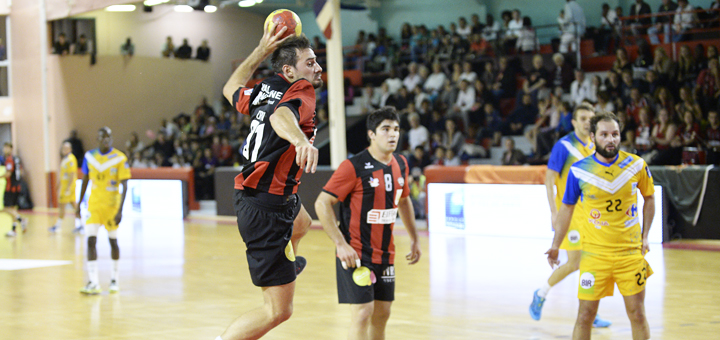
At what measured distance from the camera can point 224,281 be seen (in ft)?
30.9

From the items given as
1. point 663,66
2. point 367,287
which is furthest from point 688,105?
point 367,287

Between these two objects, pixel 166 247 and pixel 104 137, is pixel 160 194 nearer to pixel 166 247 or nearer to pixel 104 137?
pixel 166 247

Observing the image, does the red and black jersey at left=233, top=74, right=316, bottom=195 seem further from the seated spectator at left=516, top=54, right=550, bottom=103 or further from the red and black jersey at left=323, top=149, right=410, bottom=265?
the seated spectator at left=516, top=54, right=550, bottom=103

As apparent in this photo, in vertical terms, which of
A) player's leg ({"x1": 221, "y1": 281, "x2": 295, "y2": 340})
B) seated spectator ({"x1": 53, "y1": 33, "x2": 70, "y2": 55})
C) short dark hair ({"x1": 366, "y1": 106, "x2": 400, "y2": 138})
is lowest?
player's leg ({"x1": 221, "y1": 281, "x2": 295, "y2": 340})

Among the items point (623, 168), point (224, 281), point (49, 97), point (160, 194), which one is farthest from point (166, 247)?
point (49, 97)

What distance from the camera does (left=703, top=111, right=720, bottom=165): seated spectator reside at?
42.9 ft

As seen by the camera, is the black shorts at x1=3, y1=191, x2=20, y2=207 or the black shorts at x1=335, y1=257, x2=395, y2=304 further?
the black shorts at x1=3, y1=191, x2=20, y2=207

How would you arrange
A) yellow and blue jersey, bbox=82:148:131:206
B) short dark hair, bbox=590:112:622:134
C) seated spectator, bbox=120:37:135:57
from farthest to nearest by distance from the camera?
seated spectator, bbox=120:37:135:57
yellow and blue jersey, bbox=82:148:131:206
short dark hair, bbox=590:112:622:134

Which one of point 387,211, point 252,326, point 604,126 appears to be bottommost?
point 252,326

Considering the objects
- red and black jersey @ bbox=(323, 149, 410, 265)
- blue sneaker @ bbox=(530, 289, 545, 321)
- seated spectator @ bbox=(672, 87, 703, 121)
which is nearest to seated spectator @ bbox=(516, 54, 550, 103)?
seated spectator @ bbox=(672, 87, 703, 121)

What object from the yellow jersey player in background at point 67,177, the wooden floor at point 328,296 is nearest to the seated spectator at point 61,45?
the yellow jersey player in background at point 67,177

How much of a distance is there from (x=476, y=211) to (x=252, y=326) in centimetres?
974

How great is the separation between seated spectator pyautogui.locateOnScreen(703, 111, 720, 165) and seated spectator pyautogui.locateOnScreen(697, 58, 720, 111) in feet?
1.89

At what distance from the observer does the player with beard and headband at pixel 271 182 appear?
4.12m
